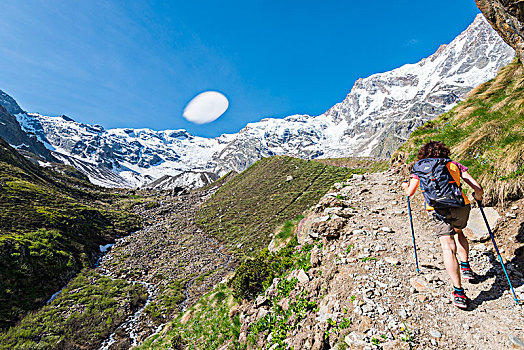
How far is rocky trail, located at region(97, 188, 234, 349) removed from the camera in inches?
958

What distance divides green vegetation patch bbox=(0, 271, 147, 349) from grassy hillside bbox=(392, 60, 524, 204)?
32.7 m

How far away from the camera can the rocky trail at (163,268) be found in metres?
24.3

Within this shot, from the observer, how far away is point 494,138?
822cm

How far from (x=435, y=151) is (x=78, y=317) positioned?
36.6m

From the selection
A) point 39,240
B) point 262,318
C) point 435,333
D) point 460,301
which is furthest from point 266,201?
point 435,333

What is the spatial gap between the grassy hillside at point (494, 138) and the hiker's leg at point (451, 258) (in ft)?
10.5

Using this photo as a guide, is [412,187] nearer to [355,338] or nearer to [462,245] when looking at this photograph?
[462,245]

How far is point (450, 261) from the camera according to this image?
16.5 ft

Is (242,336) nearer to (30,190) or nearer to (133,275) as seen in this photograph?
(133,275)

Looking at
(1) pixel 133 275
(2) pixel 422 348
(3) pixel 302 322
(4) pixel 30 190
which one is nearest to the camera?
(2) pixel 422 348

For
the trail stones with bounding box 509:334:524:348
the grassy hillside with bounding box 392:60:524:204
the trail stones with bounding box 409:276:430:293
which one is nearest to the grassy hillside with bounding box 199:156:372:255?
the grassy hillside with bounding box 392:60:524:204

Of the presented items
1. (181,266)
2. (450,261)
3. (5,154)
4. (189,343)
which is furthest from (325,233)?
(5,154)

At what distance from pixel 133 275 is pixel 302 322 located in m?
41.1

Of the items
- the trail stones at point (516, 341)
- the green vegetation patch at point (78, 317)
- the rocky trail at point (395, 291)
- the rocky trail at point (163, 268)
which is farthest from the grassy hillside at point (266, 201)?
the trail stones at point (516, 341)
